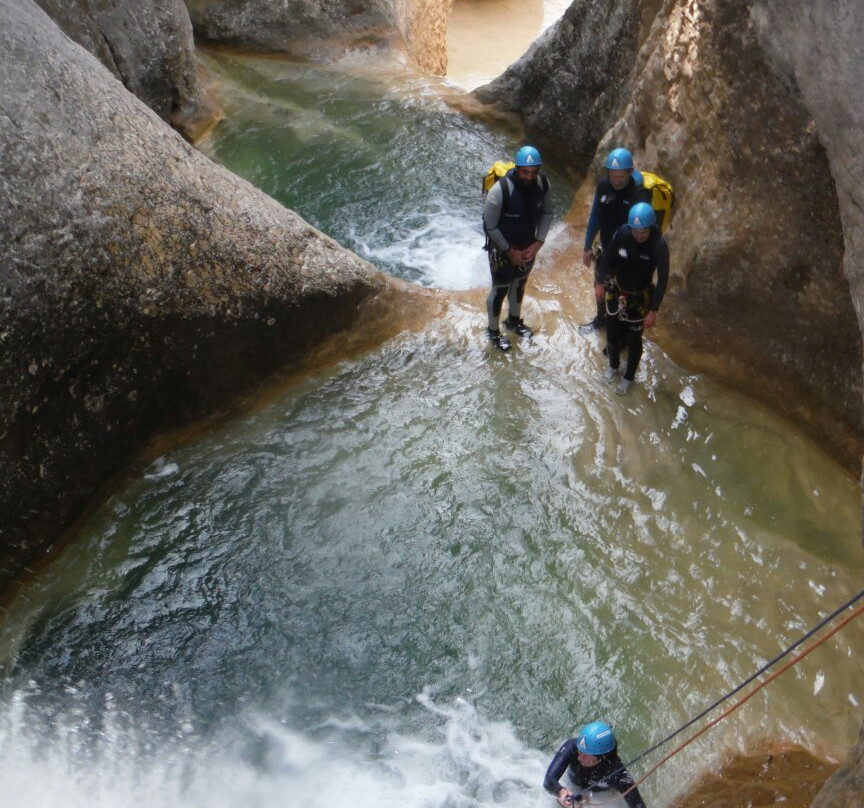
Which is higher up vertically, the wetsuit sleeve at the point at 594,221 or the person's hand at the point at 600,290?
the wetsuit sleeve at the point at 594,221

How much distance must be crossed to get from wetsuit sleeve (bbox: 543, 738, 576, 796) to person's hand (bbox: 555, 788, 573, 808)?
2 centimetres

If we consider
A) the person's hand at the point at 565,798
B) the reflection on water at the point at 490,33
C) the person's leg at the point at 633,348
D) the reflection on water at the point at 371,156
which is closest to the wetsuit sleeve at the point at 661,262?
the person's leg at the point at 633,348

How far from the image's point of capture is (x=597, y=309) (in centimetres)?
725

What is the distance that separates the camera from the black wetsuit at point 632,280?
599 cm

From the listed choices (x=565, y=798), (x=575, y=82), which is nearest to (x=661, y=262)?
(x=565, y=798)

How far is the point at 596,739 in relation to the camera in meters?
4.20

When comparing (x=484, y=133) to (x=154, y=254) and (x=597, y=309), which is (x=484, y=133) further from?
(x=154, y=254)

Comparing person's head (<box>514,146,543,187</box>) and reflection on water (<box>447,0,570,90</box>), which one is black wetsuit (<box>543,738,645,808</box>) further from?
reflection on water (<box>447,0,570,90</box>)

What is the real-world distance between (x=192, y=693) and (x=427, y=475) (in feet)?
7.01

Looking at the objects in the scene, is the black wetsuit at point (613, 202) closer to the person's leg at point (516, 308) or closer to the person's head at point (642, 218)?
the person's head at point (642, 218)

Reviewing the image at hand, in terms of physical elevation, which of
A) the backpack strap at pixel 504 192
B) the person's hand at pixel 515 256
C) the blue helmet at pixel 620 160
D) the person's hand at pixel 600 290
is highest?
the blue helmet at pixel 620 160

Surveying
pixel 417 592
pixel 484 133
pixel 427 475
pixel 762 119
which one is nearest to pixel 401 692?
pixel 417 592

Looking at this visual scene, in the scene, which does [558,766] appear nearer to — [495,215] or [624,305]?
[624,305]

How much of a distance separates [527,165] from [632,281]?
1126 millimetres
